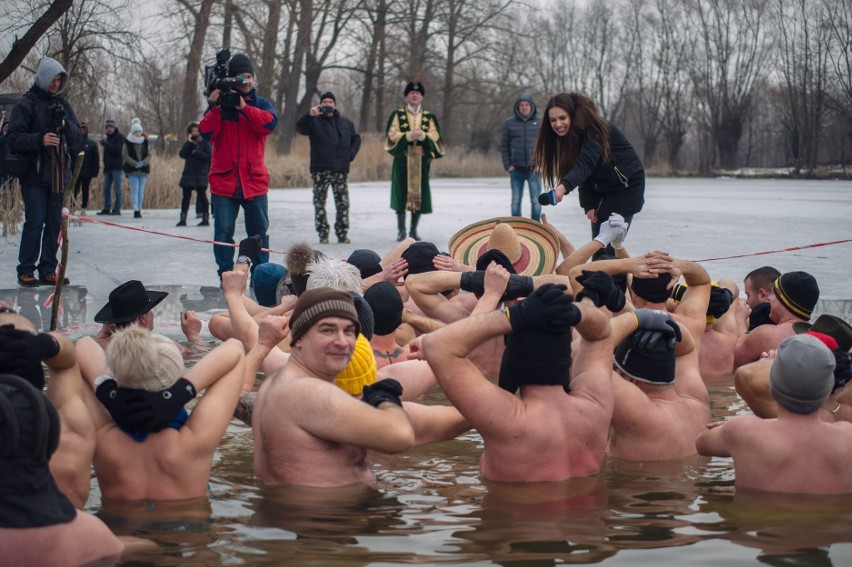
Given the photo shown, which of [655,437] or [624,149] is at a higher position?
[624,149]

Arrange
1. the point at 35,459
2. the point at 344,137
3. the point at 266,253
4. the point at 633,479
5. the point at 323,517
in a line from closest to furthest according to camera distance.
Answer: the point at 35,459 → the point at 323,517 → the point at 633,479 → the point at 266,253 → the point at 344,137

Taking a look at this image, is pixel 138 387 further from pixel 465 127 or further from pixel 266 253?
pixel 465 127

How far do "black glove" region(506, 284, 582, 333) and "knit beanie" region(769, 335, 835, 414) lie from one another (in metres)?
0.81

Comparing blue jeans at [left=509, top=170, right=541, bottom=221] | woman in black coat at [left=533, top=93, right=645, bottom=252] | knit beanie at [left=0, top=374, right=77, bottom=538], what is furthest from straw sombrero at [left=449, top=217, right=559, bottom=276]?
blue jeans at [left=509, top=170, right=541, bottom=221]

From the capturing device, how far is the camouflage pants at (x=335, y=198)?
44.2 feet

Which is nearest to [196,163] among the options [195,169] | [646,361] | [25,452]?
[195,169]

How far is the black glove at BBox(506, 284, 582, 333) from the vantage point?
3.92 m

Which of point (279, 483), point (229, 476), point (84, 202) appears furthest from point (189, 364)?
point (84, 202)

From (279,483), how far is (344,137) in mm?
9774

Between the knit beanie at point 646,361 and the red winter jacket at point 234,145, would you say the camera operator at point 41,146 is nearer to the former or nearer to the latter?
the red winter jacket at point 234,145

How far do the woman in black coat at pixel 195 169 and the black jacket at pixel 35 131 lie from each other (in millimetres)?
6663

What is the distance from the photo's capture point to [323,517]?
13.6ft

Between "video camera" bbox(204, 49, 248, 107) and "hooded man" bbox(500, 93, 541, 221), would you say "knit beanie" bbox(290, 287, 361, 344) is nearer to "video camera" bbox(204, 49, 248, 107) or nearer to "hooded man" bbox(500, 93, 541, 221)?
"video camera" bbox(204, 49, 248, 107)

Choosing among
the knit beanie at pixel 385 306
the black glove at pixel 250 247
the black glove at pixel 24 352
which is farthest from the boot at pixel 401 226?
the black glove at pixel 24 352
